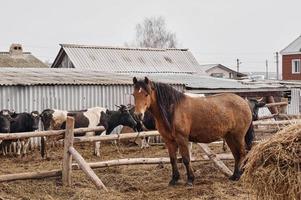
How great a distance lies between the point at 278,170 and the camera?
15.8ft

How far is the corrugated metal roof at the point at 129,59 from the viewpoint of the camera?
29312 millimetres

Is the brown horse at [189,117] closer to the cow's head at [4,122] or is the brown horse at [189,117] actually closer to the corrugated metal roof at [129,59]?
the cow's head at [4,122]

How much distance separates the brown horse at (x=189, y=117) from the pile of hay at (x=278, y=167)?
3508 mm

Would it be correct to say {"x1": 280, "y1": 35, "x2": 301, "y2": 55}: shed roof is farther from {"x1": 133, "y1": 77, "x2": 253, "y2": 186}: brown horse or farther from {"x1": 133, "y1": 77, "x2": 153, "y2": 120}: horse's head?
{"x1": 133, "y1": 77, "x2": 153, "y2": 120}: horse's head

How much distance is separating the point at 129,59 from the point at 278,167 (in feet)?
87.9

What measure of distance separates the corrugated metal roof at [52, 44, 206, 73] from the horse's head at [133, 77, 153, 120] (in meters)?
20.3

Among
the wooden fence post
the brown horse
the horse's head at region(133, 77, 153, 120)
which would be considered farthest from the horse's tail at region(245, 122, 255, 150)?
the wooden fence post

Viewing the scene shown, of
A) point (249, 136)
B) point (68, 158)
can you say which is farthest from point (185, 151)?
point (68, 158)

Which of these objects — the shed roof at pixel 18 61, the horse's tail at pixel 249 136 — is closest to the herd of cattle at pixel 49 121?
the horse's tail at pixel 249 136

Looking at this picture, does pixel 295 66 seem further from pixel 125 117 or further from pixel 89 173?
pixel 89 173

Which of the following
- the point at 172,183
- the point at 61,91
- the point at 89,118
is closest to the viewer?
the point at 172,183

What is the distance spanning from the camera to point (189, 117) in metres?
8.70

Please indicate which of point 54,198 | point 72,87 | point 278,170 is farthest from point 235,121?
point 72,87

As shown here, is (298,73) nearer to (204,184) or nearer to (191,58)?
(191,58)
